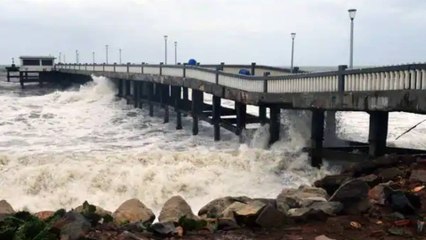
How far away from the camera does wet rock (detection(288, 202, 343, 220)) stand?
26.5ft

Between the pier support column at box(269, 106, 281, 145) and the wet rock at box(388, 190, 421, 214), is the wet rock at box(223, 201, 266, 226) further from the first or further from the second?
the pier support column at box(269, 106, 281, 145)

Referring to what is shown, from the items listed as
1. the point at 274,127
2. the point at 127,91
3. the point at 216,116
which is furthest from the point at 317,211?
the point at 127,91

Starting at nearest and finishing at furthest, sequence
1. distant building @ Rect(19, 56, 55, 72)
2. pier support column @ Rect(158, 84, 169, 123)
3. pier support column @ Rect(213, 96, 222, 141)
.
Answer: pier support column @ Rect(213, 96, 222, 141) → pier support column @ Rect(158, 84, 169, 123) → distant building @ Rect(19, 56, 55, 72)

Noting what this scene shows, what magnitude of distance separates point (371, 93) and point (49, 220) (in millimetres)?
7954

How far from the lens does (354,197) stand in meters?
8.41

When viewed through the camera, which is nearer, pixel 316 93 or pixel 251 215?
pixel 251 215

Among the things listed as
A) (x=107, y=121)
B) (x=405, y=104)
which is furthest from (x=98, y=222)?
(x=107, y=121)

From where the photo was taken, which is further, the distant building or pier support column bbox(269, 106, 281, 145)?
the distant building

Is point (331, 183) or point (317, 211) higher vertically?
point (317, 211)

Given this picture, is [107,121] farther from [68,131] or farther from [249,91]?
[249,91]

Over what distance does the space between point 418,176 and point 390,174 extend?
0.65 meters

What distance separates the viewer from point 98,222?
26.6 ft

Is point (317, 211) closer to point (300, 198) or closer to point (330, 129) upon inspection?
point (300, 198)

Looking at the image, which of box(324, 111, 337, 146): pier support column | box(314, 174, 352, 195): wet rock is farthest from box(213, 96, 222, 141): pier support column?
box(314, 174, 352, 195): wet rock
